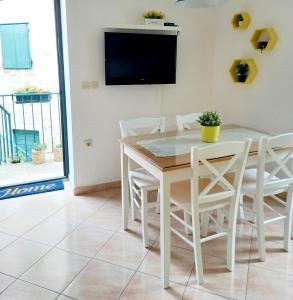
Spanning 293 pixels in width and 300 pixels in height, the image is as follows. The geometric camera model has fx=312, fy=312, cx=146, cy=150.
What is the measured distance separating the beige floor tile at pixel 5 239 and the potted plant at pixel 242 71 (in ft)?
9.53

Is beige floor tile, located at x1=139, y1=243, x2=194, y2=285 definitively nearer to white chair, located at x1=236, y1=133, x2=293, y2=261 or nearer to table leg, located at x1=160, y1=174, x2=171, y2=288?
table leg, located at x1=160, y1=174, x2=171, y2=288

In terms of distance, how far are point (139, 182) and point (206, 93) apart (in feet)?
6.56

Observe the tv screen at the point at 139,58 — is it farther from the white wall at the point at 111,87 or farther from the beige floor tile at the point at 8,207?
the beige floor tile at the point at 8,207

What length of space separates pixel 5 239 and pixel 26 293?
2.54 ft

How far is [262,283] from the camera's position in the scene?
6.93 feet

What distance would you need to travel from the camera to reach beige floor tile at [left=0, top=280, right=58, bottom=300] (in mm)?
1973

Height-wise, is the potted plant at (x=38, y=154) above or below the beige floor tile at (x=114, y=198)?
above

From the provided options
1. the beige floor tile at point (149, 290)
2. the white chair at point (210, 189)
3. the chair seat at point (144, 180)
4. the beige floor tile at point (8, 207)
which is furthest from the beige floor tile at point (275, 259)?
the beige floor tile at point (8, 207)

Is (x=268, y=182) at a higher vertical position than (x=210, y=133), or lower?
lower

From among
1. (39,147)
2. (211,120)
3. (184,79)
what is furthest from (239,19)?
(39,147)

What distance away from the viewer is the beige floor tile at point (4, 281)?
6.76 ft

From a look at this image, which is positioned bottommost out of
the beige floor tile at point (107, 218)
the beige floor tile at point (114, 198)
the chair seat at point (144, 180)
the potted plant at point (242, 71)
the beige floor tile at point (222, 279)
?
the beige floor tile at point (222, 279)

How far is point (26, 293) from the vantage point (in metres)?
2.01

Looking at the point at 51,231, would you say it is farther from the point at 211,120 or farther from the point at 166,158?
the point at 211,120
